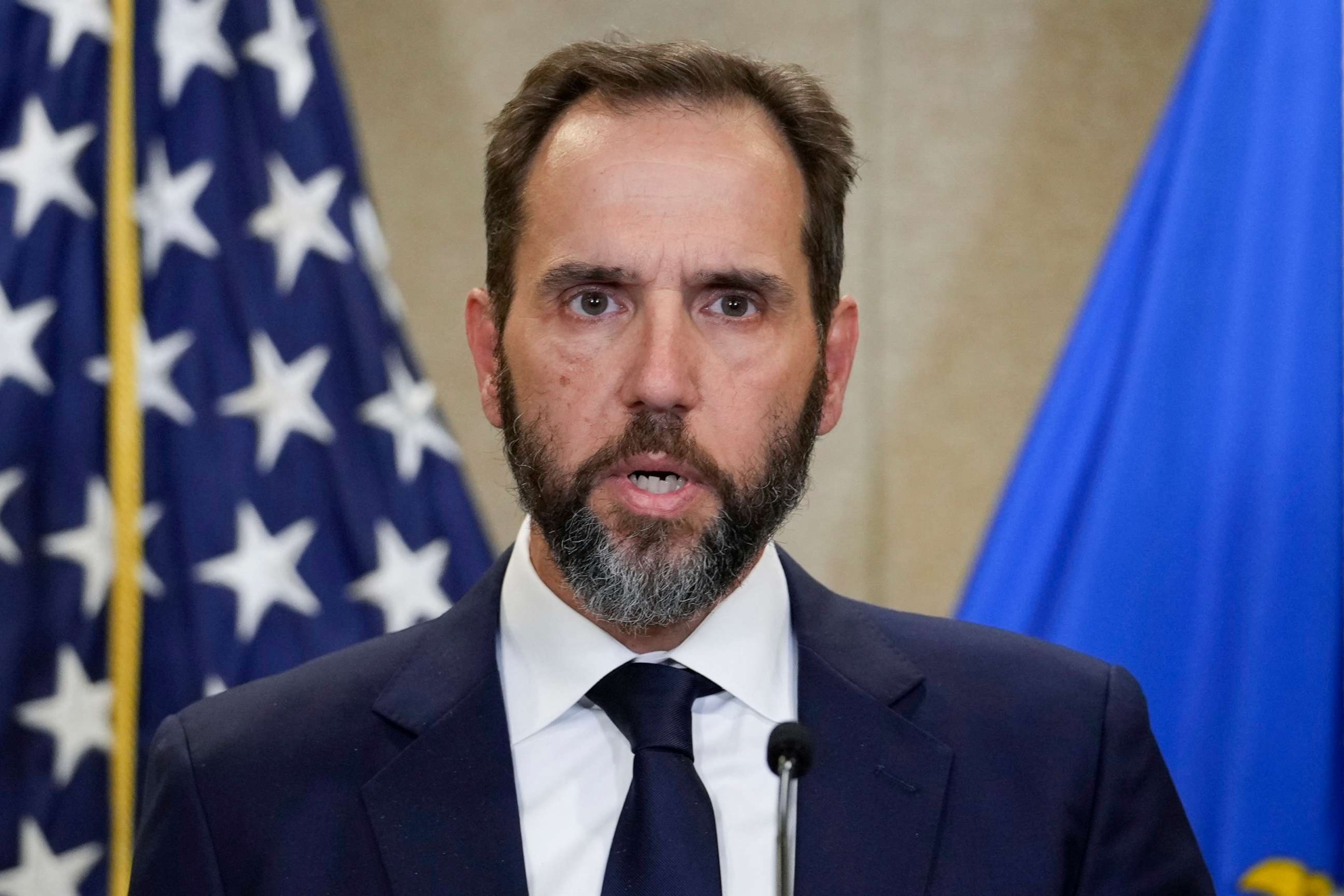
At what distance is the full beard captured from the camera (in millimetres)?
1463

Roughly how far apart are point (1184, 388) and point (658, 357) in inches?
51.0

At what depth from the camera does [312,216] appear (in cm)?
260

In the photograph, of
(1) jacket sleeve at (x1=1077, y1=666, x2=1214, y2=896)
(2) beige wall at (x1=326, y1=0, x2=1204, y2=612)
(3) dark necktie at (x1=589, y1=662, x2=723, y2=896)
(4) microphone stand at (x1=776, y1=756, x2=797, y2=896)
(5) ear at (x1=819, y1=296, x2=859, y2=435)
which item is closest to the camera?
(4) microphone stand at (x1=776, y1=756, x2=797, y2=896)

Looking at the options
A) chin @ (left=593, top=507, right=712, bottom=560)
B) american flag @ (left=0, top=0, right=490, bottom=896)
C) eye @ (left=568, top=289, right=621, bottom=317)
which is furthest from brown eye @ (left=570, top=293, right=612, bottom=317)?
american flag @ (left=0, top=0, right=490, bottom=896)

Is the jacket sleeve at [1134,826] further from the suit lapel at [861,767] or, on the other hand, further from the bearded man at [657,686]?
the suit lapel at [861,767]

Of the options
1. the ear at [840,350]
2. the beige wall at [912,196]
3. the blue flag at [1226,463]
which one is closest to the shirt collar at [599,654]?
the ear at [840,350]

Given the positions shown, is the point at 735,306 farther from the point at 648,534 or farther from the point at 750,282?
the point at 648,534

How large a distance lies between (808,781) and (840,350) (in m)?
0.55

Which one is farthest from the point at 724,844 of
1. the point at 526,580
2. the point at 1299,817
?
the point at 1299,817

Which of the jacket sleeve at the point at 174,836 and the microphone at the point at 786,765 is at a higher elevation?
the microphone at the point at 786,765

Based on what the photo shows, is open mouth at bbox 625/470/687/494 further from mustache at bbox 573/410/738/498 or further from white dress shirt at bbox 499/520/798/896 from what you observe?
white dress shirt at bbox 499/520/798/896

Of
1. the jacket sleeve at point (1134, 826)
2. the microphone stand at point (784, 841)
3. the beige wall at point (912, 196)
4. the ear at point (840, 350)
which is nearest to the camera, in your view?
the microphone stand at point (784, 841)

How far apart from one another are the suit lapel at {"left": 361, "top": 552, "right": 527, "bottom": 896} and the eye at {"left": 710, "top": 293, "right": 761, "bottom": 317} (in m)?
0.45

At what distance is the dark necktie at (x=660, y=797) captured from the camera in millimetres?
1383
